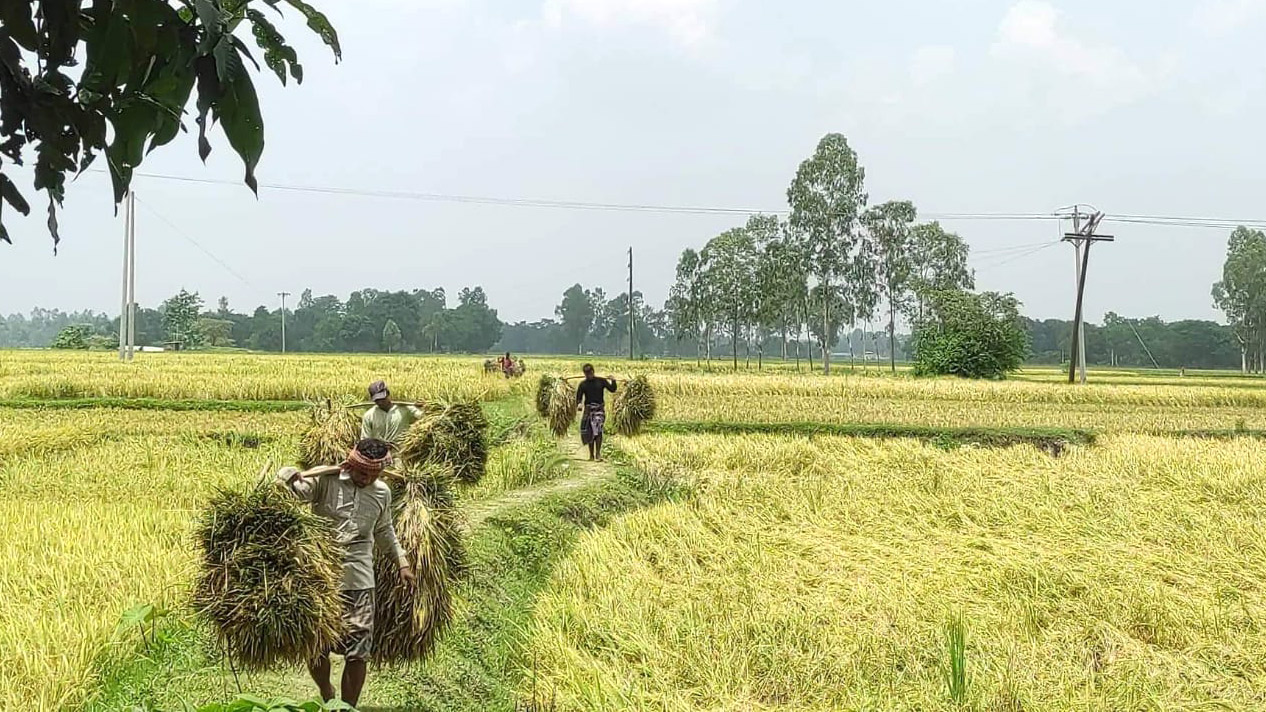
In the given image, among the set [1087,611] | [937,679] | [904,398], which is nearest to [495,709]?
[937,679]

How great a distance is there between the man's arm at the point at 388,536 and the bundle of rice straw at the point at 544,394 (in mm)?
9932

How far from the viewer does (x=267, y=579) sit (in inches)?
140

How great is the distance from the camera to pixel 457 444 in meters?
7.78

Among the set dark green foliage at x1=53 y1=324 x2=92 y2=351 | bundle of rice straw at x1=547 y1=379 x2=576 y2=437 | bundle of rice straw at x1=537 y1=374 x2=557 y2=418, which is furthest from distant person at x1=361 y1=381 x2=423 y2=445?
dark green foliage at x1=53 y1=324 x2=92 y2=351

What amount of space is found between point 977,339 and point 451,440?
3226cm

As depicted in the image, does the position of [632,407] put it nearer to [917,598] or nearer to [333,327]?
[917,598]

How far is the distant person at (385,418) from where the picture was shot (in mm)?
6980

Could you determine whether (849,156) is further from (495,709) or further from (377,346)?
(377,346)

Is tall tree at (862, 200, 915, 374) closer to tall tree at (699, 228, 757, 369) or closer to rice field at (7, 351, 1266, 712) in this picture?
tall tree at (699, 228, 757, 369)

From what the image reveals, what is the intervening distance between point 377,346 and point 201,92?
3313 inches

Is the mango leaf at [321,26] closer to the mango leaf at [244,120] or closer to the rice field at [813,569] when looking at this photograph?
the mango leaf at [244,120]

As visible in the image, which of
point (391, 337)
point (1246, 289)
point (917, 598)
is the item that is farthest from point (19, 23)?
point (391, 337)

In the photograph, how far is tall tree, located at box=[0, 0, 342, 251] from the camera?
1195 mm

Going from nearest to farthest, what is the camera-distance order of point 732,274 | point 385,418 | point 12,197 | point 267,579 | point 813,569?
point 12,197 → point 267,579 → point 813,569 → point 385,418 → point 732,274
